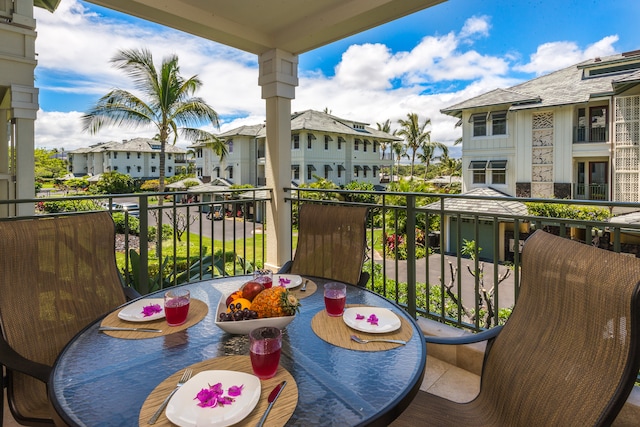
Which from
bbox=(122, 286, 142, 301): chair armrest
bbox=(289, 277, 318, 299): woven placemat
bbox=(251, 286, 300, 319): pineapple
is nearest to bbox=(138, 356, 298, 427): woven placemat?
bbox=(251, 286, 300, 319): pineapple

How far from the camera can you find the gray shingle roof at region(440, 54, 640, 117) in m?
15.4

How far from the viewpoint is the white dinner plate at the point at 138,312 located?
49.4 inches

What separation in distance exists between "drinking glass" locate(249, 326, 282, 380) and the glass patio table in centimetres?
8

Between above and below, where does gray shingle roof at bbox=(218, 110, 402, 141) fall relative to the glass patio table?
above

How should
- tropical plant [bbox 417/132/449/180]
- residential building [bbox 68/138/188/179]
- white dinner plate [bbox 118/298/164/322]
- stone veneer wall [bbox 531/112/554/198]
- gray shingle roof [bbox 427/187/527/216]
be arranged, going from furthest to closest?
1. tropical plant [bbox 417/132/449/180]
2. residential building [bbox 68/138/188/179]
3. stone veneer wall [bbox 531/112/554/198]
4. gray shingle roof [bbox 427/187/527/216]
5. white dinner plate [bbox 118/298/164/322]

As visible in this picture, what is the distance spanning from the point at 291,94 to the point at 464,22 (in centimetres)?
3993

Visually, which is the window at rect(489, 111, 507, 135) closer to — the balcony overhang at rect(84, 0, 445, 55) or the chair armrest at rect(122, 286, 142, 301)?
the balcony overhang at rect(84, 0, 445, 55)

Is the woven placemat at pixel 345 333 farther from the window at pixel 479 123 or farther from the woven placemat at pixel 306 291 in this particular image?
the window at pixel 479 123

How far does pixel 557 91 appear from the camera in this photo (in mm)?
16703

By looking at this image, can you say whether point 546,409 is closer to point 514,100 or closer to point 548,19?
point 514,100

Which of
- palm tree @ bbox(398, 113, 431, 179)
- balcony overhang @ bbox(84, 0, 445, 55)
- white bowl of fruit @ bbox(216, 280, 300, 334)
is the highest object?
palm tree @ bbox(398, 113, 431, 179)

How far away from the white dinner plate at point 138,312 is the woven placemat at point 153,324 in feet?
0.04

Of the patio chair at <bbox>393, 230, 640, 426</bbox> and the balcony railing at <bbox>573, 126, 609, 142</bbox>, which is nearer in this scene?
the patio chair at <bbox>393, 230, 640, 426</bbox>

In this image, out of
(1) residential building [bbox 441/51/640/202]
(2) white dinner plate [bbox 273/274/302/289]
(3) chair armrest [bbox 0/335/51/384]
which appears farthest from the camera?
(1) residential building [bbox 441/51/640/202]
